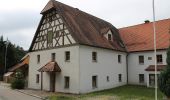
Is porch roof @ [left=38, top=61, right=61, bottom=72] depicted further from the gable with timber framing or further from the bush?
the bush

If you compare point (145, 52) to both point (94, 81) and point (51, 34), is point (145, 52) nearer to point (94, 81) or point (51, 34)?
point (94, 81)

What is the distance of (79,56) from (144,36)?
14669 mm

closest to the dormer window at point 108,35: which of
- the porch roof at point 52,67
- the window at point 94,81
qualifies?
the window at point 94,81

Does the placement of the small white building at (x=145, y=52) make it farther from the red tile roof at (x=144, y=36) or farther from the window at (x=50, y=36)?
the window at (x=50, y=36)

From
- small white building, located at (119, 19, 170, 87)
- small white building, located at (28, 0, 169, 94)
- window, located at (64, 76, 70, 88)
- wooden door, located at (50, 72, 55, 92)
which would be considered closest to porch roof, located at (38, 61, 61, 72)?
small white building, located at (28, 0, 169, 94)

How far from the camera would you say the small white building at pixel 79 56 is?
24.3m

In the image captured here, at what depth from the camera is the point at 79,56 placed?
77.7 feet

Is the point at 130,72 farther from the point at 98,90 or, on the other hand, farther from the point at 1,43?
the point at 1,43

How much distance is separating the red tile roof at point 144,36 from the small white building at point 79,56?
0.20 metres

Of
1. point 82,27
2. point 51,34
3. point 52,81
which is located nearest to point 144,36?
point 82,27

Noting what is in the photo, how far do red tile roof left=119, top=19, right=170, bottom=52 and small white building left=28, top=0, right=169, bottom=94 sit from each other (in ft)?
0.64

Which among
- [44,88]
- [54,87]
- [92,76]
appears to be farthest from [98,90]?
[44,88]

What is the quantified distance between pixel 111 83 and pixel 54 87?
7.67 metres

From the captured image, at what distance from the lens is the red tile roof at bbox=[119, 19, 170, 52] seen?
102ft
